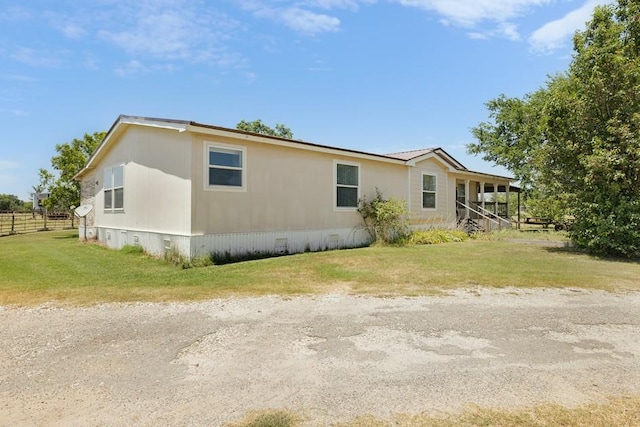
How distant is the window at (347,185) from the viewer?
1291cm

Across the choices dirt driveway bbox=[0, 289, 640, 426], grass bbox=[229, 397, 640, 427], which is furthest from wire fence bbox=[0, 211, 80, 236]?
grass bbox=[229, 397, 640, 427]

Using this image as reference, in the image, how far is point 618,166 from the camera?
10.1 meters

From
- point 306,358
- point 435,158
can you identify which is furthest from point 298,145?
point 306,358

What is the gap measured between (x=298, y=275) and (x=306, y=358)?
415cm

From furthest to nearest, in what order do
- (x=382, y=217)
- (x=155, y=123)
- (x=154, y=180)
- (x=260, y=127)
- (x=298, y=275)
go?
(x=260, y=127) < (x=382, y=217) < (x=154, y=180) < (x=155, y=123) < (x=298, y=275)

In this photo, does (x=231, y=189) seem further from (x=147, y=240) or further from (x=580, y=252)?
(x=580, y=252)

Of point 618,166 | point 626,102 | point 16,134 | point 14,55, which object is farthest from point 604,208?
point 16,134

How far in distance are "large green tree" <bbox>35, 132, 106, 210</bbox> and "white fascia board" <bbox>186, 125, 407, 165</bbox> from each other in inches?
560

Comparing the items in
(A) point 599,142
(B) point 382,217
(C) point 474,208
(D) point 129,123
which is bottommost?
(B) point 382,217

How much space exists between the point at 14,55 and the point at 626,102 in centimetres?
1814

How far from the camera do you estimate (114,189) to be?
1370 cm

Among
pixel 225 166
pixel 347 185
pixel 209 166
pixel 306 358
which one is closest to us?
pixel 306 358

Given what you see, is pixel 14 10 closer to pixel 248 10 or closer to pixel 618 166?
pixel 248 10

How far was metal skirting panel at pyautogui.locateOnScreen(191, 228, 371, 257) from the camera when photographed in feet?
31.3
